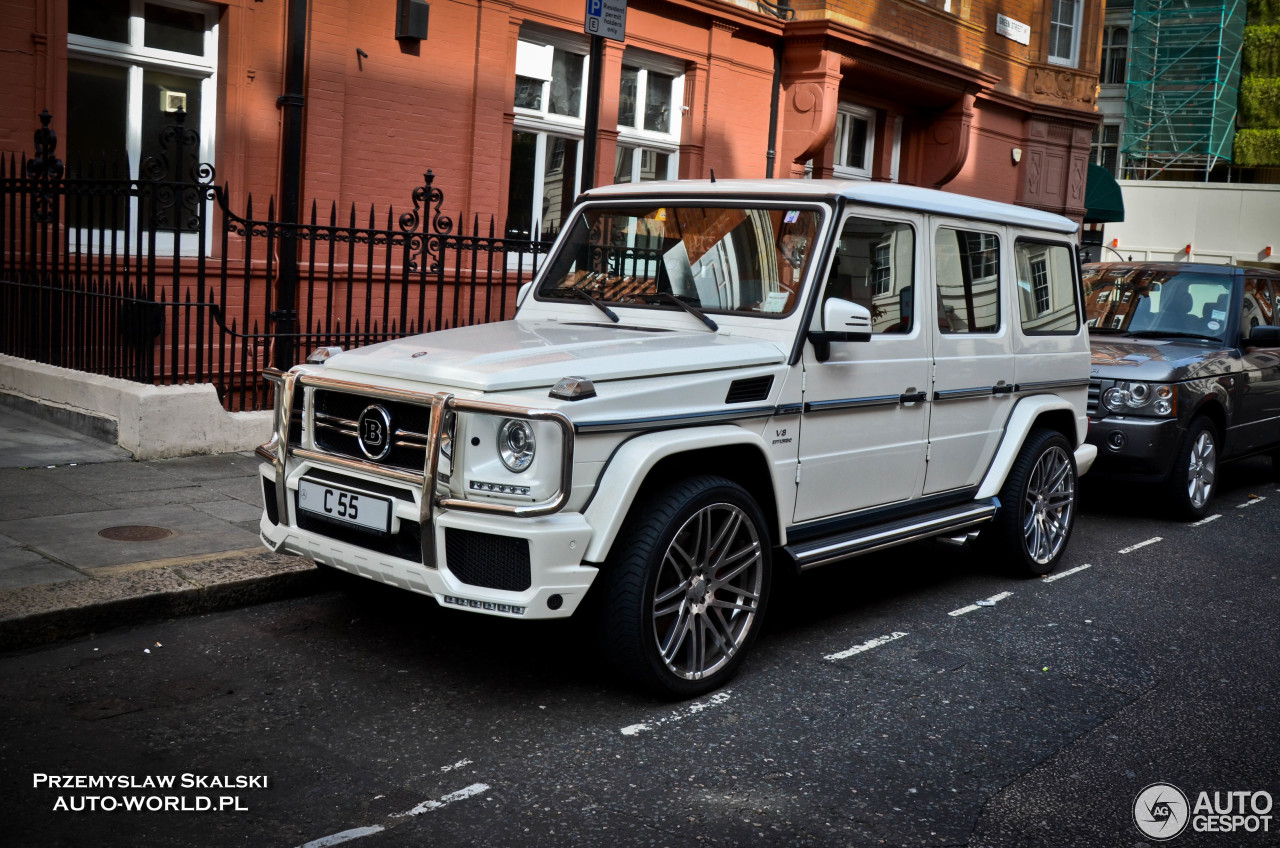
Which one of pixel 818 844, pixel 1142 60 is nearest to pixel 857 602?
pixel 818 844

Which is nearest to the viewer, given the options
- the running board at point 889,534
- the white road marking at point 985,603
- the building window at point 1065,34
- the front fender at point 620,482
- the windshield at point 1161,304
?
the front fender at point 620,482

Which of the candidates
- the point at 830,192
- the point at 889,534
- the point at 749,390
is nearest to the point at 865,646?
the point at 889,534

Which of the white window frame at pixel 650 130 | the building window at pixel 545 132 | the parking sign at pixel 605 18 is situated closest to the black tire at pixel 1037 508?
the parking sign at pixel 605 18

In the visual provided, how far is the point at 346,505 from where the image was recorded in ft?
15.0

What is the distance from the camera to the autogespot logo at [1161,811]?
3814mm

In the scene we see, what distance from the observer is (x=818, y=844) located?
3.58 meters

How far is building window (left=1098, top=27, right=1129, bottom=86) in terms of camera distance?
44750 millimetres

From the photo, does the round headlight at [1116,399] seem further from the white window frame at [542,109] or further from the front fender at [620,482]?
the white window frame at [542,109]

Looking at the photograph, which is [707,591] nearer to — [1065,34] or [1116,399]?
[1116,399]

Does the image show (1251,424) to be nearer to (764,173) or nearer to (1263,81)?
(764,173)

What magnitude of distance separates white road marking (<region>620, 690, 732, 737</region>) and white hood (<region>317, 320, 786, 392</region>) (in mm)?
1276

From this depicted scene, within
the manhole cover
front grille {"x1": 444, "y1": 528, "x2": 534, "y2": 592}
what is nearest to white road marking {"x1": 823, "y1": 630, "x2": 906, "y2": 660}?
front grille {"x1": 444, "y1": 528, "x2": 534, "y2": 592}

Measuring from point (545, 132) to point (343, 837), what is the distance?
35.6ft

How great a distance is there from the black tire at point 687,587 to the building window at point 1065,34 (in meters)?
19.2
